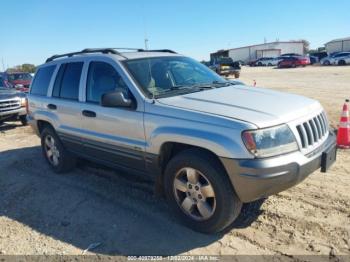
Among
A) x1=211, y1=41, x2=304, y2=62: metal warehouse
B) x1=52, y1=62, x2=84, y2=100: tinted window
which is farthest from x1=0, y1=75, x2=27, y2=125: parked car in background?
x1=211, y1=41, x2=304, y2=62: metal warehouse

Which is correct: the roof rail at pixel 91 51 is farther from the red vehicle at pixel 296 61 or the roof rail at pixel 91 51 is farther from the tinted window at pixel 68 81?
the red vehicle at pixel 296 61

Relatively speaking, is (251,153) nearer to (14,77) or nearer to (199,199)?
(199,199)

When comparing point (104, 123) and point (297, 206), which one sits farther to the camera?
point (104, 123)

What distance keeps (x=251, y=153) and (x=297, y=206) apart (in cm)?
141

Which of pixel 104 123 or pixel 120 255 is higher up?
pixel 104 123

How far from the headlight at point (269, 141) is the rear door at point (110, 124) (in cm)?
139

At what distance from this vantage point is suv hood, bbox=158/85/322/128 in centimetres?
Result: 339

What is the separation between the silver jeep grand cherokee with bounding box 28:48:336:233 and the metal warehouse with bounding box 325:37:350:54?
65.1 m

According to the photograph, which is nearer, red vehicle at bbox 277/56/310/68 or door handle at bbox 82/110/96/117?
door handle at bbox 82/110/96/117

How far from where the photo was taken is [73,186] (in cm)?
544

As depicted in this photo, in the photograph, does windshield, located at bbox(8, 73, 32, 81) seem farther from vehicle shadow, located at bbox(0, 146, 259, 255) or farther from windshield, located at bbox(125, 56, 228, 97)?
windshield, located at bbox(125, 56, 228, 97)

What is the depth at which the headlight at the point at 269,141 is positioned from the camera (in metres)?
3.22

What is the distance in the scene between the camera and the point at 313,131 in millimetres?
3729

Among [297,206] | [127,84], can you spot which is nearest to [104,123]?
[127,84]
